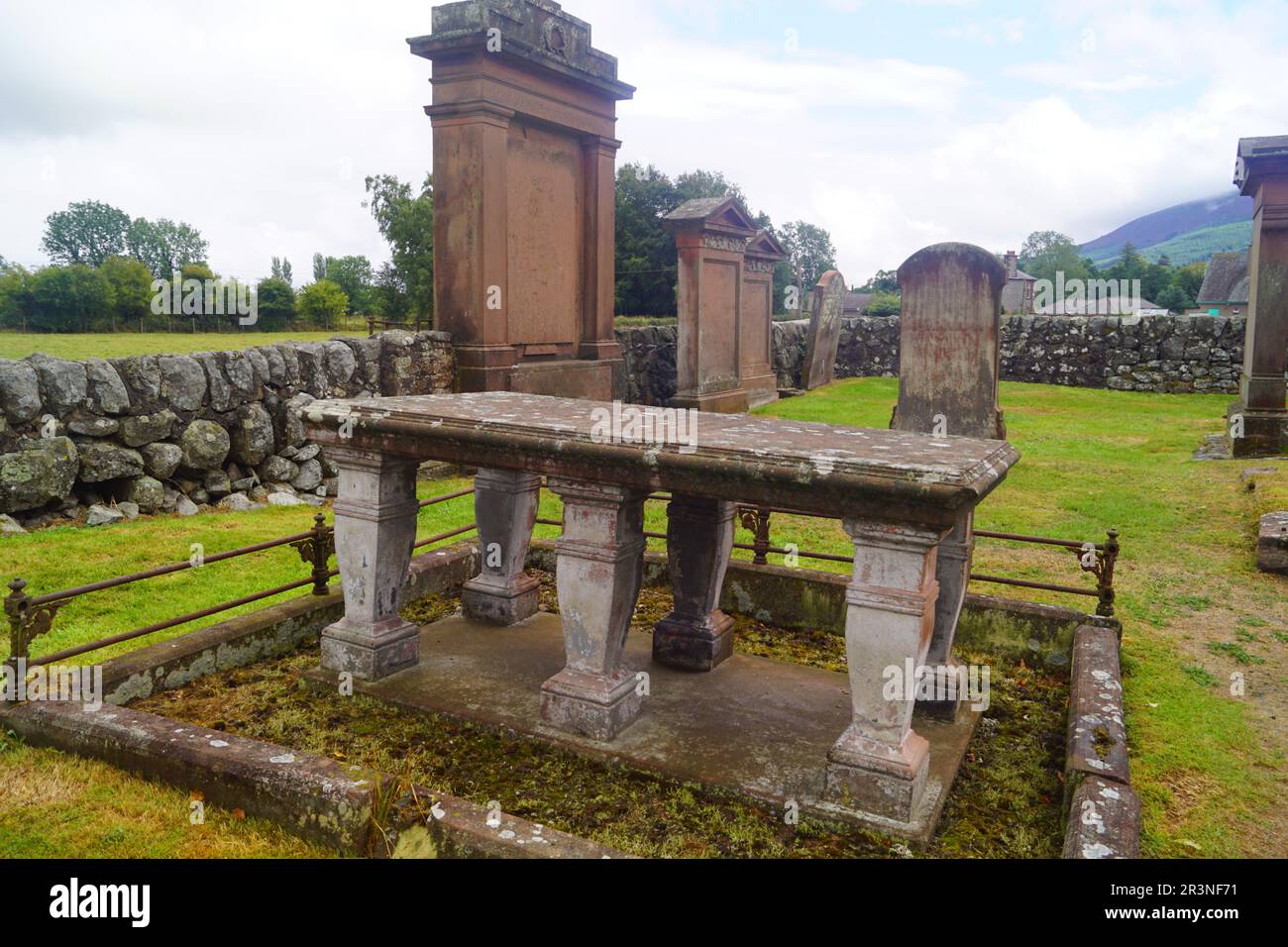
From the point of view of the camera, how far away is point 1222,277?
2426 inches

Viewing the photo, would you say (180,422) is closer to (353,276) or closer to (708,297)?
(708,297)

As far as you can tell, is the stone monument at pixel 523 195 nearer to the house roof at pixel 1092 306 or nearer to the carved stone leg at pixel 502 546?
the carved stone leg at pixel 502 546

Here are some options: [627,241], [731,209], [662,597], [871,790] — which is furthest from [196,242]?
[871,790]

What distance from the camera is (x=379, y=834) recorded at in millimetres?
3518

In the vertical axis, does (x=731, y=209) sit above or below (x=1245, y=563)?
above

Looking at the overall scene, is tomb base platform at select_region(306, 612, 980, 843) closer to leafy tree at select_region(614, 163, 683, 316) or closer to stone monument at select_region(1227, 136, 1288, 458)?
stone monument at select_region(1227, 136, 1288, 458)

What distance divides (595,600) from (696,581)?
3.65ft

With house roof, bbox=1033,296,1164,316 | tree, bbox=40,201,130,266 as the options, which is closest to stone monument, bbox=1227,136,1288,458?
house roof, bbox=1033,296,1164,316

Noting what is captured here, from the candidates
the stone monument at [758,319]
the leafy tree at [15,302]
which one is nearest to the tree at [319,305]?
the leafy tree at [15,302]

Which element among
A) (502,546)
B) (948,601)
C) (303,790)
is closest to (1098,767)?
(948,601)

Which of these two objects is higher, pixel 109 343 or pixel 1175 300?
pixel 1175 300

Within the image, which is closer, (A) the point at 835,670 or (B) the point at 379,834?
(B) the point at 379,834

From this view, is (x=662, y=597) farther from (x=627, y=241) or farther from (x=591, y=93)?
(x=627, y=241)

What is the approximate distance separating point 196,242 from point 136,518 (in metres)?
45.4
